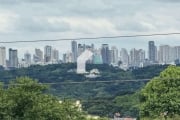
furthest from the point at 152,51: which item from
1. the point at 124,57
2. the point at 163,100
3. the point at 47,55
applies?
the point at 163,100

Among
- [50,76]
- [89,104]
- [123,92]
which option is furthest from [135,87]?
[50,76]

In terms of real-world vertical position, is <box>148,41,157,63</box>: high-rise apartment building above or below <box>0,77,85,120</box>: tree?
above

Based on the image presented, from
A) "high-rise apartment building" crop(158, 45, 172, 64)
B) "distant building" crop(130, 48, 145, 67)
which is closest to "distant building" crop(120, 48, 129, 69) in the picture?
"distant building" crop(130, 48, 145, 67)

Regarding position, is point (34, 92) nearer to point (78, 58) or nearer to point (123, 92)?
point (78, 58)

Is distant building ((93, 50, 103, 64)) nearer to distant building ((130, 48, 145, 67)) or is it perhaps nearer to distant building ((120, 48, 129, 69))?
distant building ((120, 48, 129, 69))

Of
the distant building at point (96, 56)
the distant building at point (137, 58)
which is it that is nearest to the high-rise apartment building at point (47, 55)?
the distant building at point (96, 56)
